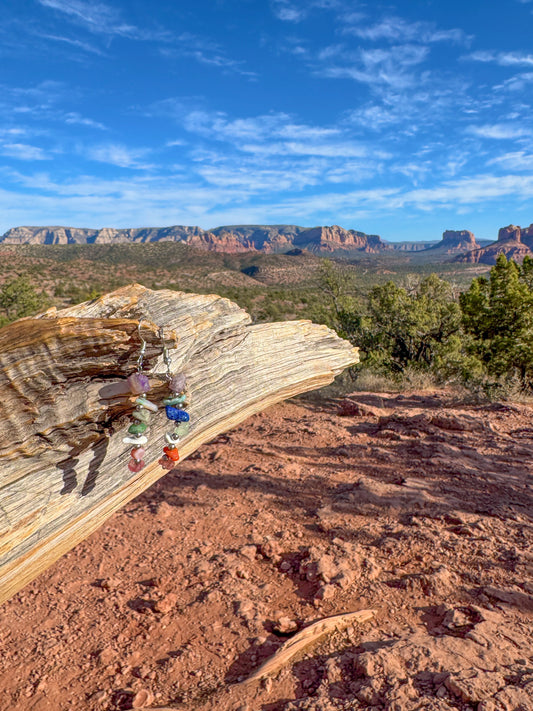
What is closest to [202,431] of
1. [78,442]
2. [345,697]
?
[78,442]

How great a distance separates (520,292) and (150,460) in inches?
464

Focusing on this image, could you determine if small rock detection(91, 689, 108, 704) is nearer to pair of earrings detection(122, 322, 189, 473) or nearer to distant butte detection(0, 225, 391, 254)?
pair of earrings detection(122, 322, 189, 473)

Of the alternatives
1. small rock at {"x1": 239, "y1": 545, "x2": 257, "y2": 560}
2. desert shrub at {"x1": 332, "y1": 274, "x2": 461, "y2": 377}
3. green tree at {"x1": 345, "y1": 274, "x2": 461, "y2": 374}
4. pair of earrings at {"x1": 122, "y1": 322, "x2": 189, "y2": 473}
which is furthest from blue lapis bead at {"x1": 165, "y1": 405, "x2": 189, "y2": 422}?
green tree at {"x1": 345, "y1": 274, "x2": 461, "y2": 374}

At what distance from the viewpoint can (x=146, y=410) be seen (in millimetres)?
2502

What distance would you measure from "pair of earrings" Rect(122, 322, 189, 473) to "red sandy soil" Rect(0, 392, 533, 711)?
1.31 metres

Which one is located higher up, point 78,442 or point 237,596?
point 78,442

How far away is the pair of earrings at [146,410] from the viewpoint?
2338 millimetres

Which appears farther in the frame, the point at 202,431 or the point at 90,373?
the point at 202,431

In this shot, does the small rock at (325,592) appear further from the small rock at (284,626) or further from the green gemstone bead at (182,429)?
the green gemstone bead at (182,429)

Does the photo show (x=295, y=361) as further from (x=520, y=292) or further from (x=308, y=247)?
(x=308, y=247)

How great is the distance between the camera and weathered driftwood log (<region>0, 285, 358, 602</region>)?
7.00 ft

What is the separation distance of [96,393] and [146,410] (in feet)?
0.94

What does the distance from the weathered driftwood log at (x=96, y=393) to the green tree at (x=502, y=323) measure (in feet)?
31.9

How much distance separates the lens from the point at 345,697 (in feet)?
7.32
